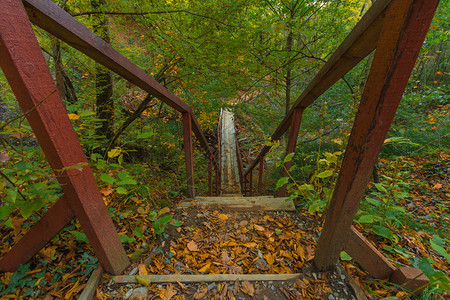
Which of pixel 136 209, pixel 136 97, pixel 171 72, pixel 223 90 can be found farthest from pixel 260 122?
pixel 136 209

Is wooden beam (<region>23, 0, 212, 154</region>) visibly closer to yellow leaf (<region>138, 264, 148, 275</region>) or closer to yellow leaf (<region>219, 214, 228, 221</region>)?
yellow leaf (<region>138, 264, 148, 275</region>)

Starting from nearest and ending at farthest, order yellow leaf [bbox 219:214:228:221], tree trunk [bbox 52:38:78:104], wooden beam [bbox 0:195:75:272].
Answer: wooden beam [bbox 0:195:75:272]
yellow leaf [bbox 219:214:228:221]
tree trunk [bbox 52:38:78:104]

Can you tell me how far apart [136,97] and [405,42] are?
5.30 metres

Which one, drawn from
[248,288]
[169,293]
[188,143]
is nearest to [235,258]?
[248,288]

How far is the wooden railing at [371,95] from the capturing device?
26.3 inches

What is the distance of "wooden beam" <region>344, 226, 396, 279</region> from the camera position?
3.40ft

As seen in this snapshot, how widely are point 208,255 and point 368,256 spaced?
99cm

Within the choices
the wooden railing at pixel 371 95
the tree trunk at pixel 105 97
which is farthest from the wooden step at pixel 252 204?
the tree trunk at pixel 105 97

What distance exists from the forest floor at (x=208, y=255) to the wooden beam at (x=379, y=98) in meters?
0.32

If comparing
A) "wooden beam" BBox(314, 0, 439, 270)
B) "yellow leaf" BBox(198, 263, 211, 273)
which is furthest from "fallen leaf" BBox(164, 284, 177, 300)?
"wooden beam" BBox(314, 0, 439, 270)

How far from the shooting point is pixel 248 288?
42.4 inches

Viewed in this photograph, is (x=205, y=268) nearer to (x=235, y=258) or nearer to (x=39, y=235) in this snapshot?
(x=235, y=258)

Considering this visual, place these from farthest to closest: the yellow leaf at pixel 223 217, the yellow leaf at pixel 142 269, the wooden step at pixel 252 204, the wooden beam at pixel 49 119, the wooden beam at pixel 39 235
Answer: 1. the wooden step at pixel 252 204
2. the yellow leaf at pixel 223 217
3. the yellow leaf at pixel 142 269
4. the wooden beam at pixel 39 235
5. the wooden beam at pixel 49 119

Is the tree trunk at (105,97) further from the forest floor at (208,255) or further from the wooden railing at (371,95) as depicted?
the wooden railing at (371,95)
